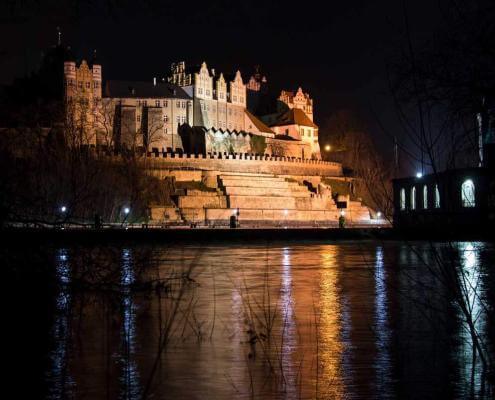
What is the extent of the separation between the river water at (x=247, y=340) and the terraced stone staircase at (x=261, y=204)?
60627 mm

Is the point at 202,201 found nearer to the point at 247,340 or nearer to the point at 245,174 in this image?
the point at 245,174

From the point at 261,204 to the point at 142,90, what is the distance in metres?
26.8

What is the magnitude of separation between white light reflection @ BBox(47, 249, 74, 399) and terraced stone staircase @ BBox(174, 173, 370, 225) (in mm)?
61141

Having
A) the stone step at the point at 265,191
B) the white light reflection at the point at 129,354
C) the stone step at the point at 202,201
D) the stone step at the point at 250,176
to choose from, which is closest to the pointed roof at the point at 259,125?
the stone step at the point at 250,176

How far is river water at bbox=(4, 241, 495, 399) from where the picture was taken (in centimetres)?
703

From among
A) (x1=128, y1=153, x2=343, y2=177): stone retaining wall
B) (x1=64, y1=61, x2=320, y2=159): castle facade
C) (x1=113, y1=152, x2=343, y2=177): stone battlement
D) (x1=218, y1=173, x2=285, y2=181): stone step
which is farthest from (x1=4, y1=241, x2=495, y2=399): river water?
(x1=218, y1=173, x2=285, y2=181): stone step

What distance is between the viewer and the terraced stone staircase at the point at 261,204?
78125 millimetres

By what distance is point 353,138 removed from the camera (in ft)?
377

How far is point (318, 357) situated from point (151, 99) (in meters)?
92.9

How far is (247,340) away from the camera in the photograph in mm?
9375

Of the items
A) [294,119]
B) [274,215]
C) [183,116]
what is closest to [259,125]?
[294,119]

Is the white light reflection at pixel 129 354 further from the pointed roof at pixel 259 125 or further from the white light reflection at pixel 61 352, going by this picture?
the pointed roof at pixel 259 125

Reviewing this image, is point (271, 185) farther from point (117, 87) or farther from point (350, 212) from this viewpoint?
point (117, 87)

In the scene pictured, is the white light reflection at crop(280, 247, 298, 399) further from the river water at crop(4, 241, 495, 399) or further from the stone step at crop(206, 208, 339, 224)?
the stone step at crop(206, 208, 339, 224)
